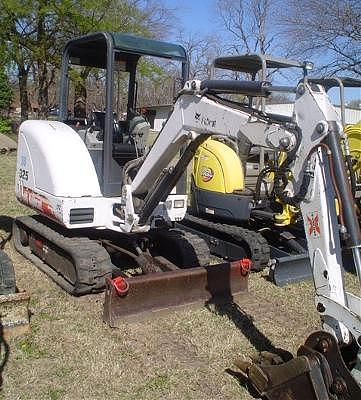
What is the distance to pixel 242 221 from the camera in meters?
6.95

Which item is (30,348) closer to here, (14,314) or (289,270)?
(14,314)

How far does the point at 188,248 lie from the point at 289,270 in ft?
3.71

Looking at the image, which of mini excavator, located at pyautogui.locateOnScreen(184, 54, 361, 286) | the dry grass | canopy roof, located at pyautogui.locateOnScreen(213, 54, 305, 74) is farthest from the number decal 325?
canopy roof, located at pyautogui.locateOnScreen(213, 54, 305, 74)

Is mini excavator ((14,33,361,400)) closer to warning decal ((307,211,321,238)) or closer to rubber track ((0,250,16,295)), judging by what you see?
warning decal ((307,211,321,238))

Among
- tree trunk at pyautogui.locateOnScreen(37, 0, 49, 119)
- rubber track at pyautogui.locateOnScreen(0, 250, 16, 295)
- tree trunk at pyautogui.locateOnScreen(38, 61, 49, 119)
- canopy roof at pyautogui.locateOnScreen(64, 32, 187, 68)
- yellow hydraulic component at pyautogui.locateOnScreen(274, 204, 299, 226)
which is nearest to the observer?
rubber track at pyautogui.locateOnScreen(0, 250, 16, 295)

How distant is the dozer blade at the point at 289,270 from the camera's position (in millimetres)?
6004

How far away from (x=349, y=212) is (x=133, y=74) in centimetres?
369

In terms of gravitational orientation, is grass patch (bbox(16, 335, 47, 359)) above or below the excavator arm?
below

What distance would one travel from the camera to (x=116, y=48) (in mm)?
5254

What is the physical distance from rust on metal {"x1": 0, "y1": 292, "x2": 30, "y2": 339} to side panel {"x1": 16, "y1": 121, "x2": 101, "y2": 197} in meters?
1.24

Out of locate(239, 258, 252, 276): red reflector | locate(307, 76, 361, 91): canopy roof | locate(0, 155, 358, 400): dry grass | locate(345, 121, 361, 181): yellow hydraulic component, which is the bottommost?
locate(0, 155, 358, 400): dry grass

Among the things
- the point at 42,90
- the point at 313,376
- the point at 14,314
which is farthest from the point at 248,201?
the point at 42,90

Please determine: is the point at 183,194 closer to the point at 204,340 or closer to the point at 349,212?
the point at 204,340

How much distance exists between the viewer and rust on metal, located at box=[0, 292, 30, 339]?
4.26 metres
